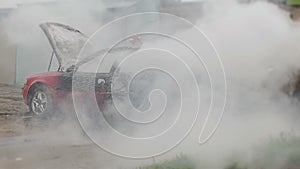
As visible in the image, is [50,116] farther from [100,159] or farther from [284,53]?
[284,53]

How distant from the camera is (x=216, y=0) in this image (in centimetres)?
682

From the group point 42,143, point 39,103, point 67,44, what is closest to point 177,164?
point 42,143

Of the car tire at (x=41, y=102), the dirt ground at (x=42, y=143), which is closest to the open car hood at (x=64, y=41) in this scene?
the car tire at (x=41, y=102)

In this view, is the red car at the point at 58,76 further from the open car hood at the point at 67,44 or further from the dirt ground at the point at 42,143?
the dirt ground at the point at 42,143

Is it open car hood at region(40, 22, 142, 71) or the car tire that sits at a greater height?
open car hood at region(40, 22, 142, 71)

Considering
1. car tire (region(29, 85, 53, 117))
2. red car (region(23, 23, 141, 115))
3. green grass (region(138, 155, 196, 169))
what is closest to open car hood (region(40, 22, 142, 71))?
red car (region(23, 23, 141, 115))

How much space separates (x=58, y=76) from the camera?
7.33 m

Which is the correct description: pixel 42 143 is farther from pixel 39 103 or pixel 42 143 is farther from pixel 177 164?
pixel 177 164

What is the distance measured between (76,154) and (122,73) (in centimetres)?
118

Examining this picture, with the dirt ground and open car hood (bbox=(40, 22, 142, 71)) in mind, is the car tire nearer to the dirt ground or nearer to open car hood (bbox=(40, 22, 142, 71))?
the dirt ground

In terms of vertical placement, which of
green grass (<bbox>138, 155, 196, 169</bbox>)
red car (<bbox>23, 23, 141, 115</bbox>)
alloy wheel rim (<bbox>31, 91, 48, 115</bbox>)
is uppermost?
red car (<bbox>23, 23, 141, 115</bbox>)

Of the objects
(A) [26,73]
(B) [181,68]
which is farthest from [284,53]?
(A) [26,73]

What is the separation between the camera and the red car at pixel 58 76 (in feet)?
23.8

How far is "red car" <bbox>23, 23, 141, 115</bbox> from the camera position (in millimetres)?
7246
